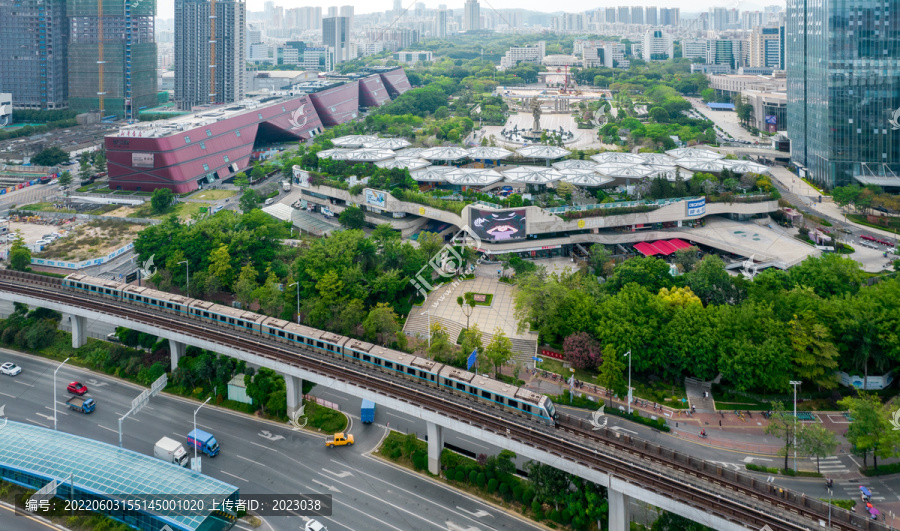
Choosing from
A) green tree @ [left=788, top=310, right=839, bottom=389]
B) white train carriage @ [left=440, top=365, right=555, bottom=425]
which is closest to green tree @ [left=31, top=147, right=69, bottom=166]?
white train carriage @ [left=440, top=365, right=555, bottom=425]

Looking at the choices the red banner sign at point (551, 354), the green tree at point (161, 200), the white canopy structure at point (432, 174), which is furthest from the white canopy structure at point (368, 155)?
the red banner sign at point (551, 354)

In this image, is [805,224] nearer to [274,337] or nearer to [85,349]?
[274,337]

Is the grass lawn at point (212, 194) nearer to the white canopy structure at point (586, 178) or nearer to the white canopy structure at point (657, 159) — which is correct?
the white canopy structure at point (586, 178)

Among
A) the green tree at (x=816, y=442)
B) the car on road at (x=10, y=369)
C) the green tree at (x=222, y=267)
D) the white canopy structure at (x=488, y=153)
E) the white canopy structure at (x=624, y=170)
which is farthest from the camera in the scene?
the white canopy structure at (x=488, y=153)

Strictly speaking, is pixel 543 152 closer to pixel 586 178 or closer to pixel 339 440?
pixel 586 178

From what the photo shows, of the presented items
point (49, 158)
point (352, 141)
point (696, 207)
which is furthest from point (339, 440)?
point (49, 158)

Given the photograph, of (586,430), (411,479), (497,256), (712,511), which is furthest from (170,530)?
(497,256)

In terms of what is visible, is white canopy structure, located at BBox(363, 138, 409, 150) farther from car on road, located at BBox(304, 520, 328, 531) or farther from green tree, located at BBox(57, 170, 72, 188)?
car on road, located at BBox(304, 520, 328, 531)
